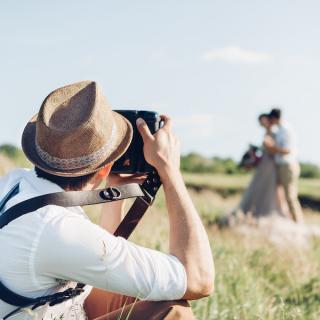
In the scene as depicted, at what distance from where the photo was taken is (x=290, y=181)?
426 inches

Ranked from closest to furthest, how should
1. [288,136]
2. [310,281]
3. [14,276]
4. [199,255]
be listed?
1. [14,276]
2. [199,255]
3. [310,281]
4. [288,136]

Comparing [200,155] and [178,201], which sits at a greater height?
[178,201]

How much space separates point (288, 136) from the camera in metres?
10.2

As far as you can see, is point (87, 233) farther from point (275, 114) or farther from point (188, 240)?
point (275, 114)

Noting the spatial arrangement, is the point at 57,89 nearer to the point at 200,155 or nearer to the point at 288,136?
the point at 288,136

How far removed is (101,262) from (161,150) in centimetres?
53

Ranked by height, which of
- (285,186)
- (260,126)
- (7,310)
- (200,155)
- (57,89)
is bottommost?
(200,155)

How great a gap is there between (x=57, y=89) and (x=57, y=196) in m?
0.46

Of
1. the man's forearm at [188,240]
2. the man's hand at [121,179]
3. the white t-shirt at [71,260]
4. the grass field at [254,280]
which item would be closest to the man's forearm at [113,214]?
the man's hand at [121,179]

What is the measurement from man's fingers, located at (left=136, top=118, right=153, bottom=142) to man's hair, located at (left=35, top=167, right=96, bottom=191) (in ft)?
0.84

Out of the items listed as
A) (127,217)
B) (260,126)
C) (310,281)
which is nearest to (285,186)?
(260,126)

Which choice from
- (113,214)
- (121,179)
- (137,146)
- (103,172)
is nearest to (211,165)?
(113,214)

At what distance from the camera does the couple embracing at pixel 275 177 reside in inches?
407

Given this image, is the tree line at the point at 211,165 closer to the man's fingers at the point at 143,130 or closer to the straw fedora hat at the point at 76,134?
the man's fingers at the point at 143,130
